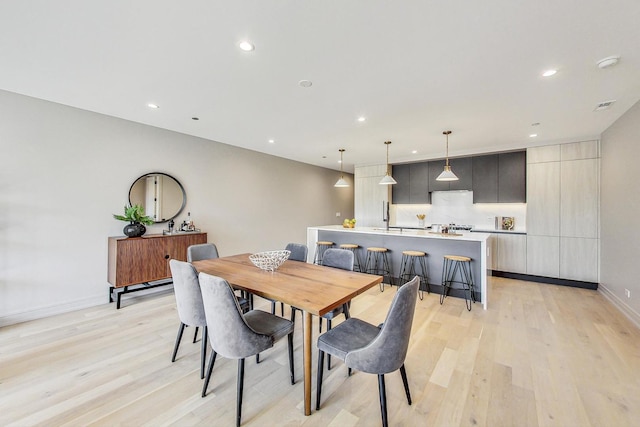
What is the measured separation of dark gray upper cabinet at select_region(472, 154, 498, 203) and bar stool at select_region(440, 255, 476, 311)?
2233 mm

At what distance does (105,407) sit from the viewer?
1773 mm

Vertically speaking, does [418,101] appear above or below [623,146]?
above

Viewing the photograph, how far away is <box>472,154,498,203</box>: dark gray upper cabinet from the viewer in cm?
534

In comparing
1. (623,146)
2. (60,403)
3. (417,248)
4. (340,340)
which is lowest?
(60,403)

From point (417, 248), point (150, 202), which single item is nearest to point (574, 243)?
point (417, 248)

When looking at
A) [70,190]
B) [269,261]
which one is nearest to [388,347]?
[269,261]

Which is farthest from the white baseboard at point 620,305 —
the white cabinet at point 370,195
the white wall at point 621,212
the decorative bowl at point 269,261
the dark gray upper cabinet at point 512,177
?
the decorative bowl at point 269,261

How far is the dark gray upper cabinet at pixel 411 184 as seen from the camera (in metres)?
6.20

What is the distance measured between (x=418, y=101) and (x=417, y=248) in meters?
2.34

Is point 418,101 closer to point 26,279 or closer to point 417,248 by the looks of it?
point 417,248

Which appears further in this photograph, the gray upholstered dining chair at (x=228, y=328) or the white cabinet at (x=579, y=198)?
the white cabinet at (x=579, y=198)

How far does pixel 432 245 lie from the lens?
4.20m

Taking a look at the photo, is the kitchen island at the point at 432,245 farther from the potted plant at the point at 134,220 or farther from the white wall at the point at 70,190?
the potted plant at the point at 134,220

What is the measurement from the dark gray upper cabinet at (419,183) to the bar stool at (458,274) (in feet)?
8.13
